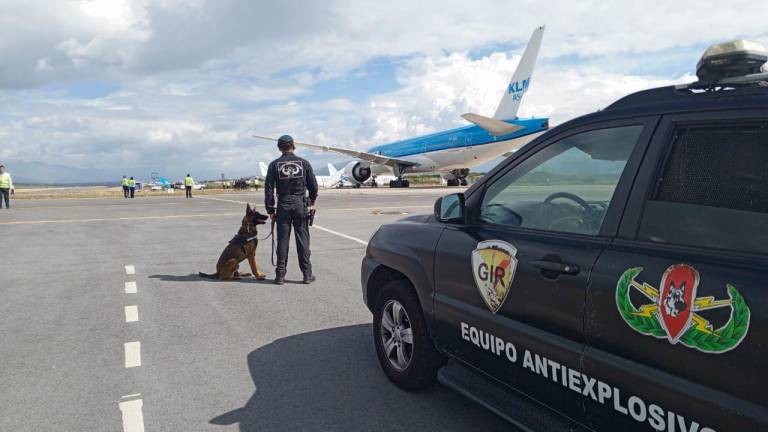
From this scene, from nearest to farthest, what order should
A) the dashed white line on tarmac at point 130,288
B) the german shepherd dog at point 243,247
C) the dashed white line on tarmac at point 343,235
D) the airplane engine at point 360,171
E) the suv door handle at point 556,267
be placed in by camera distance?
1. the suv door handle at point 556,267
2. the dashed white line on tarmac at point 130,288
3. the german shepherd dog at point 243,247
4. the dashed white line on tarmac at point 343,235
5. the airplane engine at point 360,171

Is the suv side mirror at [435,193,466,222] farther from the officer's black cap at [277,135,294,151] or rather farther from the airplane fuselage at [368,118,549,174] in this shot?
the airplane fuselage at [368,118,549,174]

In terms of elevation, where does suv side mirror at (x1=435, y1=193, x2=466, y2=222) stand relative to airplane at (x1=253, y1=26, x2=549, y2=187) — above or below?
below

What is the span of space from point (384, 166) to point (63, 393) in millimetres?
41487

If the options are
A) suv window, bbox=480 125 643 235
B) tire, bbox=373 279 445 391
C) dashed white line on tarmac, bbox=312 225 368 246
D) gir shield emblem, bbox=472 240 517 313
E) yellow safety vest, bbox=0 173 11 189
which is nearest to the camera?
suv window, bbox=480 125 643 235

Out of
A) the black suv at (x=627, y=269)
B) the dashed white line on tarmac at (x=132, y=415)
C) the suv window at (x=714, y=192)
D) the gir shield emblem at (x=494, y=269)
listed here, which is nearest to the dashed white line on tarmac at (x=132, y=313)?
the dashed white line on tarmac at (x=132, y=415)

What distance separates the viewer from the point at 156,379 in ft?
12.7

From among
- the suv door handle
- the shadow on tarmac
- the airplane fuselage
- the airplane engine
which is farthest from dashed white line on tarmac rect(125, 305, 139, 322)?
the airplane engine

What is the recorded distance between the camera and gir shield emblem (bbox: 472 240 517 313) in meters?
2.60

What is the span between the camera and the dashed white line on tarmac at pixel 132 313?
5371 millimetres

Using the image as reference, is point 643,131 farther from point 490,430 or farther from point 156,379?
point 156,379

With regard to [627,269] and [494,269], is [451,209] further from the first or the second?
[627,269]

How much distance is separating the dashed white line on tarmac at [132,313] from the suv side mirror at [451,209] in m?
3.69

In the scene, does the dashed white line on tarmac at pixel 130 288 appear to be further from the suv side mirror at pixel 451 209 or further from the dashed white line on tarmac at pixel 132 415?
the suv side mirror at pixel 451 209

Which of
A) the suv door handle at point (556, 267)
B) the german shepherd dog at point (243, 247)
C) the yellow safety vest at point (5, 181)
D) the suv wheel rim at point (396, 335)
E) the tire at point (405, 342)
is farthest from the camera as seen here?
the yellow safety vest at point (5, 181)
